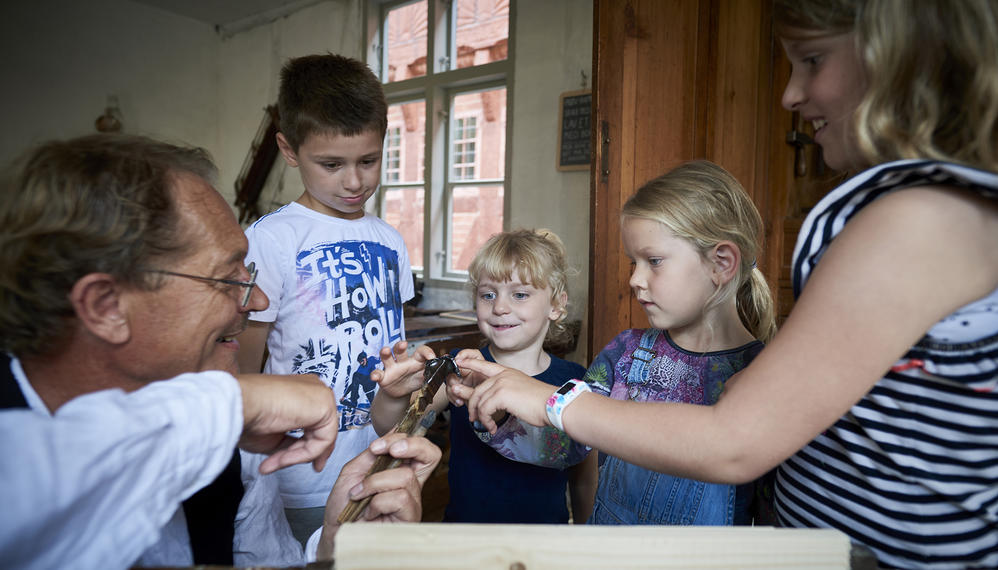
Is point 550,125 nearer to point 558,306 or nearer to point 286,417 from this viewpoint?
point 558,306

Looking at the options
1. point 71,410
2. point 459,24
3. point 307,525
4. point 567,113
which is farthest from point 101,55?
point 71,410

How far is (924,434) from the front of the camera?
85 centimetres

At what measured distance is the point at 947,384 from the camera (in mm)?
831

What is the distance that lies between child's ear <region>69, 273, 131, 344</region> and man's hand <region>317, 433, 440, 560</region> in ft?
1.59

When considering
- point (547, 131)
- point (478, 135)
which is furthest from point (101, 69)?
point (547, 131)

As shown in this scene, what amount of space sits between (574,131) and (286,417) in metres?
3.56

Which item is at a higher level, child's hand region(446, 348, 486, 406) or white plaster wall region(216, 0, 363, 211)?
white plaster wall region(216, 0, 363, 211)

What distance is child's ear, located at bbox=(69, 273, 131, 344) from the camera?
880 millimetres

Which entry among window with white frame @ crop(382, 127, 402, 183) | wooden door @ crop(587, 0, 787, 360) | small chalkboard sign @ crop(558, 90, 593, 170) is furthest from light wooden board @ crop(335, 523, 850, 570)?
window with white frame @ crop(382, 127, 402, 183)

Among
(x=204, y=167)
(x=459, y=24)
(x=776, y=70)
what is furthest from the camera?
(x=459, y=24)

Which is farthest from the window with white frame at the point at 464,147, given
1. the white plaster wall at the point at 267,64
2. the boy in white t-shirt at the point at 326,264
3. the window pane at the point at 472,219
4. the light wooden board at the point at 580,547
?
the light wooden board at the point at 580,547

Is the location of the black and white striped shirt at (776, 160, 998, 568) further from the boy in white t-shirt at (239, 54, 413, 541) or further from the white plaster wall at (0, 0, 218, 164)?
the white plaster wall at (0, 0, 218, 164)

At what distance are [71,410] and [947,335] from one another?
44.0 inches

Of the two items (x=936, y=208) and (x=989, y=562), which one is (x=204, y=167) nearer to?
(x=936, y=208)
